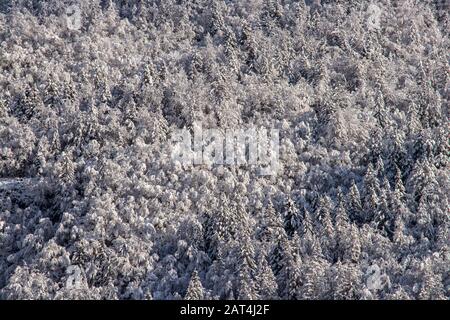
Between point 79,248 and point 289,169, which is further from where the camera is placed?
point 289,169

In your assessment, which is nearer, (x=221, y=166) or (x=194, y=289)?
(x=194, y=289)

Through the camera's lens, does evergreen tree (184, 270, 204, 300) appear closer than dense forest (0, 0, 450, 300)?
Yes

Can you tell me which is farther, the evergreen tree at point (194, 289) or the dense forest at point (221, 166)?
the dense forest at point (221, 166)

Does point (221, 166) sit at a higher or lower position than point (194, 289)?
higher

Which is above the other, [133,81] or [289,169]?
[133,81]
